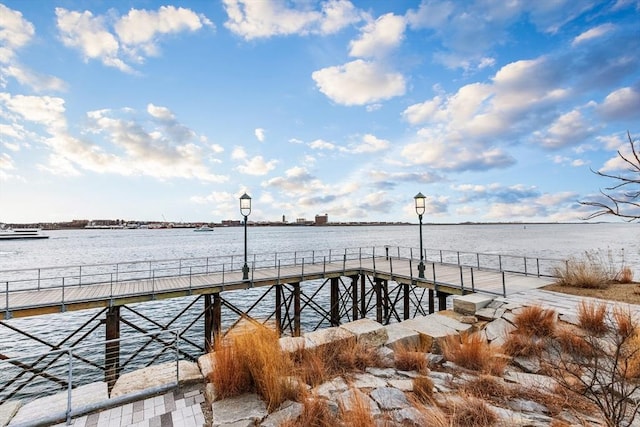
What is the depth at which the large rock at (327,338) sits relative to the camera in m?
5.51

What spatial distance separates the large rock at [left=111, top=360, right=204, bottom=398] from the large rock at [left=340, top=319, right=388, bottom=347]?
268 cm

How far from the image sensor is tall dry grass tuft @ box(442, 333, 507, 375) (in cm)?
488

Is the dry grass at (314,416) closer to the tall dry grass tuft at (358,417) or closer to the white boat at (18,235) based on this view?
the tall dry grass tuft at (358,417)

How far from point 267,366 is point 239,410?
57cm

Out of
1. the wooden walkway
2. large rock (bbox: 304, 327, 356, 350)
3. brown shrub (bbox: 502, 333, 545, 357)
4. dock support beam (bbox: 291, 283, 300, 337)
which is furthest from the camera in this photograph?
dock support beam (bbox: 291, 283, 300, 337)

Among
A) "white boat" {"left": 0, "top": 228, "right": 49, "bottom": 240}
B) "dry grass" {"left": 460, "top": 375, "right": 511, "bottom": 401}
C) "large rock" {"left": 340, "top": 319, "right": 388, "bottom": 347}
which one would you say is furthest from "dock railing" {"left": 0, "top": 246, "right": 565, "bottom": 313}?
"white boat" {"left": 0, "top": 228, "right": 49, "bottom": 240}

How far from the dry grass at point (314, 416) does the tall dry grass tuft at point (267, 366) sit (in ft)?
1.29

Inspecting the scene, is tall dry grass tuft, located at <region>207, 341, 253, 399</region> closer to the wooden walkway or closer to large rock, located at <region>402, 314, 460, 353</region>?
large rock, located at <region>402, 314, 460, 353</region>

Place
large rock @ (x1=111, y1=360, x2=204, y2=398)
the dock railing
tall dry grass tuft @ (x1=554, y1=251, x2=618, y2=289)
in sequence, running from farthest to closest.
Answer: the dock railing
tall dry grass tuft @ (x1=554, y1=251, x2=618, y2=289)
large rock @ (x1=111, y1=360, x2=204, y2=398)

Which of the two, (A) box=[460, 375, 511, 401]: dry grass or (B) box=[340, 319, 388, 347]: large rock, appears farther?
(B) box=[340, 319, 388, 347]: large rock

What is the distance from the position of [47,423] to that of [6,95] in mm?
17544

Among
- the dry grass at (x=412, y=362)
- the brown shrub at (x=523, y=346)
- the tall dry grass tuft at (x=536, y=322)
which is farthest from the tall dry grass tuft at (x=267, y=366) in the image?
the tall dry grass tuft at (x=536, y=322)

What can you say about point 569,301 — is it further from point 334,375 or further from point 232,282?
point 232,282

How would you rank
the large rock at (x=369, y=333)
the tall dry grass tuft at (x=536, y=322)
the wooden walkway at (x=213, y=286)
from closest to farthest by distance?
the large rock at (x=369, y=333), the tall dry grass tuft at (x=536, y=322), the wooden walkway at (x=213, y=286)
